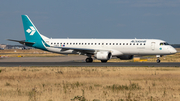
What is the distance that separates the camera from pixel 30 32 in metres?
52.0

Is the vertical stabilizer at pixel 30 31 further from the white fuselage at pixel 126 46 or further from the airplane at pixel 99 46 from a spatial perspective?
the white fuselage at pixel 126 46

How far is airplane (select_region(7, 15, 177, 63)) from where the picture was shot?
45.1 meters

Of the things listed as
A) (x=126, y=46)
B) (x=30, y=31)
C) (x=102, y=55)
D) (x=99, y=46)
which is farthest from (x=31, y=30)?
(x=126, y=46)

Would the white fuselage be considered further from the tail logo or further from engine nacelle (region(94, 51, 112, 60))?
the tail logo

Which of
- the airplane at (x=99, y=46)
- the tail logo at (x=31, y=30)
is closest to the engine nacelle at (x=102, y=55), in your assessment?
the airplane at (x=99, y=46)

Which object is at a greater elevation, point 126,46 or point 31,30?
point 31,30

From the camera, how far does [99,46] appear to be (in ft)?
156

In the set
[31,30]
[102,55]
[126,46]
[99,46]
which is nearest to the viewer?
[102,55]

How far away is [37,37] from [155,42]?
21.6 metres

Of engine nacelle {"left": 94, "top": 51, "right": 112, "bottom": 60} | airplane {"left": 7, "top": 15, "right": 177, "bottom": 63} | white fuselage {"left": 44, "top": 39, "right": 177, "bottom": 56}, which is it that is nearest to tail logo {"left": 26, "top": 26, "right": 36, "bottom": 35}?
airplane {"left": 7, "top": 15, "right": 177, "bottom": 63}

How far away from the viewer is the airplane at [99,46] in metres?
45.1

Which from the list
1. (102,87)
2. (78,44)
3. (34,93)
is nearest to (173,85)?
(102,87)

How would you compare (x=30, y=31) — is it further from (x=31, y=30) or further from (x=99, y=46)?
(x=99, y=46)

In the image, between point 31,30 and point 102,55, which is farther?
point 31,30
